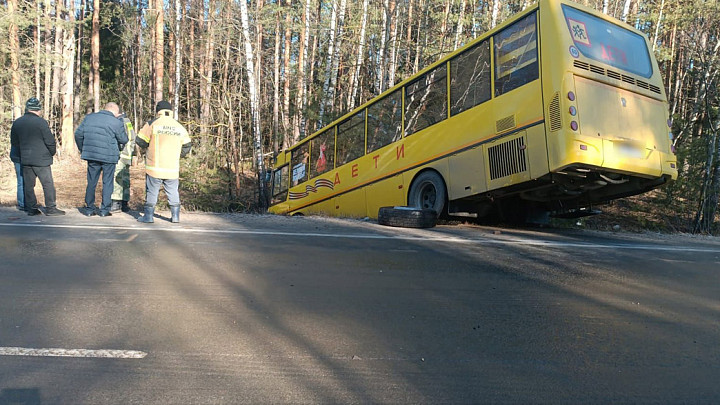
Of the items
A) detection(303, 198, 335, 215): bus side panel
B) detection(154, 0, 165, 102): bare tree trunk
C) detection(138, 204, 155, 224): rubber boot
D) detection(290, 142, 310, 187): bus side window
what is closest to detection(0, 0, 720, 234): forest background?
detection(154, 0, 165, 102): bare tree trunk

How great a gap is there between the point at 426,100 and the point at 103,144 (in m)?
5.89

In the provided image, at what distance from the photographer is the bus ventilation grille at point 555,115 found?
22.1ft

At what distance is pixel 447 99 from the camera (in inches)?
351

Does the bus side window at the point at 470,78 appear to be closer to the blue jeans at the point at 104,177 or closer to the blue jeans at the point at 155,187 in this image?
the blue jeans at the point at 155,187

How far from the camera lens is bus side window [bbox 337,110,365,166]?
38.2 feet

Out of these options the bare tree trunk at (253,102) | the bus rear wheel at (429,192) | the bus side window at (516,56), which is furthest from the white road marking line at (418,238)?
the bare tree trunk at (253,102)

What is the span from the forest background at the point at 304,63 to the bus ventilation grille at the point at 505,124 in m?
9.33

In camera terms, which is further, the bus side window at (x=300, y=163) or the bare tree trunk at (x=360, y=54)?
the bare tree trunk at (x=360, y=54)

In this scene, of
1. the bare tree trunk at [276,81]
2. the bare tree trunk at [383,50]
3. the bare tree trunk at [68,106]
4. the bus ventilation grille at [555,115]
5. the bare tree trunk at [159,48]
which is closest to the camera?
the bus ventilation grille at [555,115]

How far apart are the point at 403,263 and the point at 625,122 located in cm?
446

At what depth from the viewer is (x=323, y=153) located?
13.4 m

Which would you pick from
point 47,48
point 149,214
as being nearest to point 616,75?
point 149,214

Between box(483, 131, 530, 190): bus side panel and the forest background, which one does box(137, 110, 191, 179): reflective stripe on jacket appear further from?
the forest background

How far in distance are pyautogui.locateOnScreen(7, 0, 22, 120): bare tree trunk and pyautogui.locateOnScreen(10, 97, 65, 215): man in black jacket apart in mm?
14367
